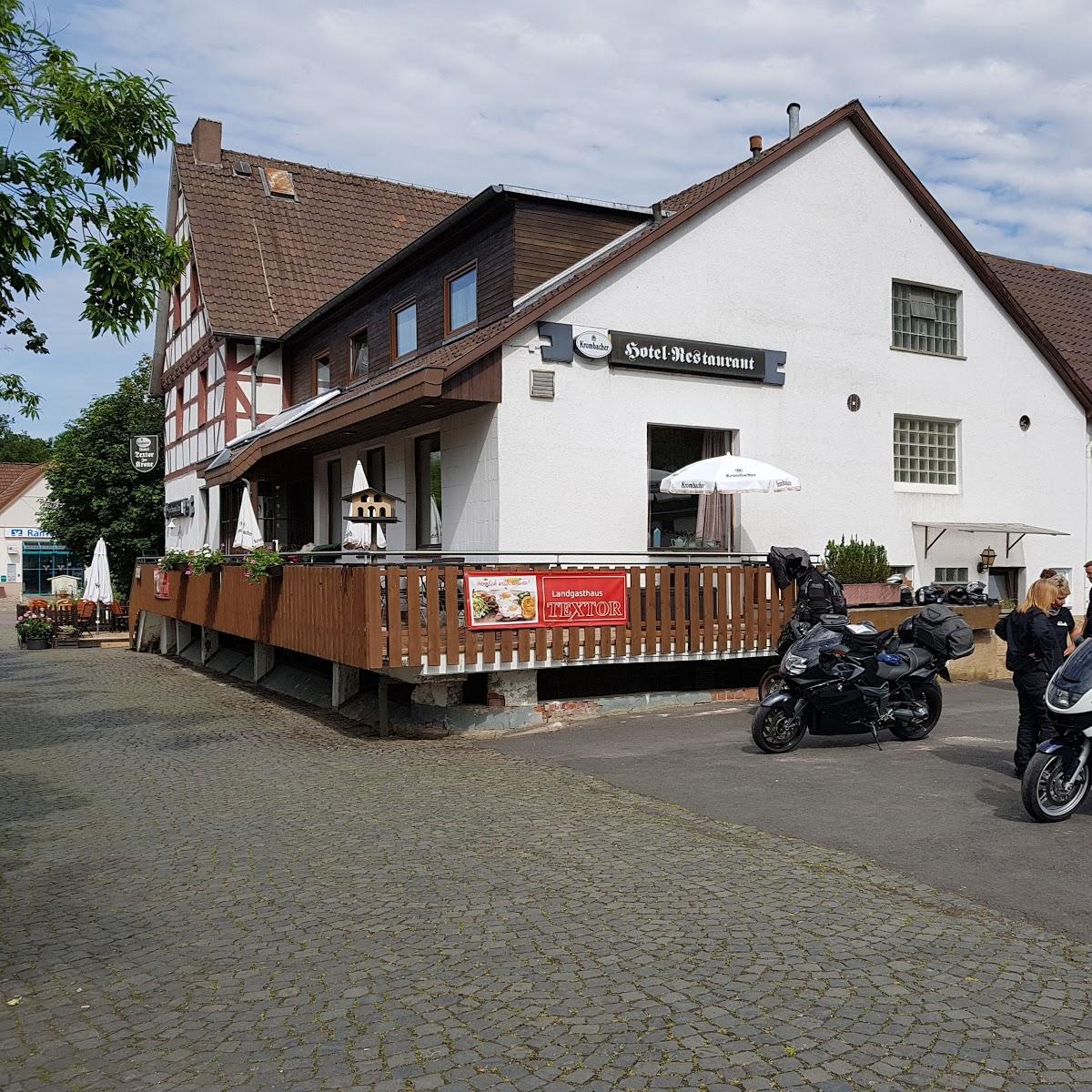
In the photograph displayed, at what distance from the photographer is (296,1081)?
4000mm

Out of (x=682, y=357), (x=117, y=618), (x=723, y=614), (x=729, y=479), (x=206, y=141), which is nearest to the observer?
(x=723, y=614)

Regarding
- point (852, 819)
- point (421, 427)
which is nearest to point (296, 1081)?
point (852, 819)

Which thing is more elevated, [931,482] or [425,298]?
[425,298]

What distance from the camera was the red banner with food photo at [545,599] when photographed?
39.1 ft

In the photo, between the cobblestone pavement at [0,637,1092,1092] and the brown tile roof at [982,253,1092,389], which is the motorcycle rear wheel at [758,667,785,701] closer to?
the cobblestone pavement at [0,637,1092,1092]

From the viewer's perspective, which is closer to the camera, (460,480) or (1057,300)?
(460,480)

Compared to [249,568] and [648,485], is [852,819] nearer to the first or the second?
[648,485]

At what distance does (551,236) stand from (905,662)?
7.97 metres

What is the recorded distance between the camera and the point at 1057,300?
24500mm

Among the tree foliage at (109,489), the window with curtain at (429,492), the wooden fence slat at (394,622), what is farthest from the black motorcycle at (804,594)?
the tree foliage at (109,489)

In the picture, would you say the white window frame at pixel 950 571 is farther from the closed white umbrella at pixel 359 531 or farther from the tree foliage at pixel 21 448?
the tree foliage at pixel 21 448

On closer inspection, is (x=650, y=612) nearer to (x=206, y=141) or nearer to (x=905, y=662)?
(x=905, y=662)

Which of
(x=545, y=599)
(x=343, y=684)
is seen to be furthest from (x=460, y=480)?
(x=545, y=599)

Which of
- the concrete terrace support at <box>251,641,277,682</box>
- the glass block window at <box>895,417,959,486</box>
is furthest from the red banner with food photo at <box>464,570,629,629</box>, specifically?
the concrete terrace support at <box>251,641,277,682</box>
